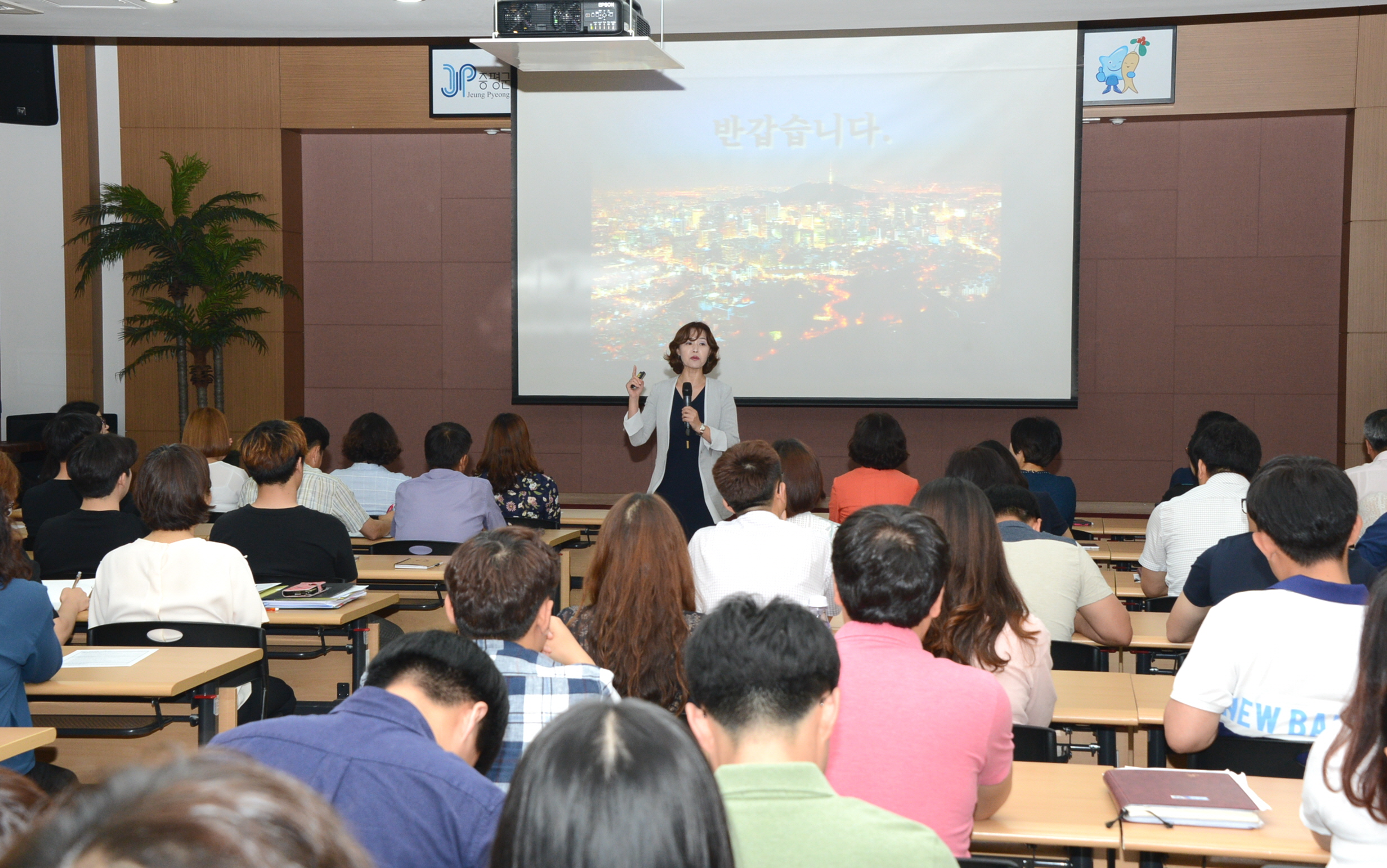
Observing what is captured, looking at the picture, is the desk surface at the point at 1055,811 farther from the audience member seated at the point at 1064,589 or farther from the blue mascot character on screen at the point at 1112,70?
the blue mascot character on screen at the point at 1112,70

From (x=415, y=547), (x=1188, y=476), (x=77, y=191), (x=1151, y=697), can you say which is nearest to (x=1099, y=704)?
(x=1151, y=697)

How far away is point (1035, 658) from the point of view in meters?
2.38

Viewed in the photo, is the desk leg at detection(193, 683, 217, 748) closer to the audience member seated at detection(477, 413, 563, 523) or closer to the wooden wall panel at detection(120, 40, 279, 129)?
the audience member seated at detection(477, 413, 563, 523)

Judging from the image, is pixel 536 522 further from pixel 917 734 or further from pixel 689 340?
pixel 917 734

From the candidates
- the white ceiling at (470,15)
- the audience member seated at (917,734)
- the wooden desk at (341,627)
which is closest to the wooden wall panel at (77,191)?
the white ceiling at (470,15)

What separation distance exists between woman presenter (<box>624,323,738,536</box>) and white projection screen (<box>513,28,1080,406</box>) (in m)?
1.91

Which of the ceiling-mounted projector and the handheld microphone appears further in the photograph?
the handheld microphone

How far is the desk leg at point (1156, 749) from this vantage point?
8.84ft

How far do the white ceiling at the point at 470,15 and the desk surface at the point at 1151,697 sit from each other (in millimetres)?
4090

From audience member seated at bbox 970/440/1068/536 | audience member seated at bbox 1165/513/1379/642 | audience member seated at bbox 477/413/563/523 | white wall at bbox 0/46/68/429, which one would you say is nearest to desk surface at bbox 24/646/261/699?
audience member seated at bbox 970/440/1068/536

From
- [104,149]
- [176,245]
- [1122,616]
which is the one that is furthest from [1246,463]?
[104,149]

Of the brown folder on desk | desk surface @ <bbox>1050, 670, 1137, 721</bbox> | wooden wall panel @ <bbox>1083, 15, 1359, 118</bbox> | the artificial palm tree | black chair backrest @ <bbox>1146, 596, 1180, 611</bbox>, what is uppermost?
wooden wall panel @ <bbox>1083, 15, 1359, 118</bbox>

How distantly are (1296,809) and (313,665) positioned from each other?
10.7 ft

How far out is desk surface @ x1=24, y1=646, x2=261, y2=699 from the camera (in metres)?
2.60
